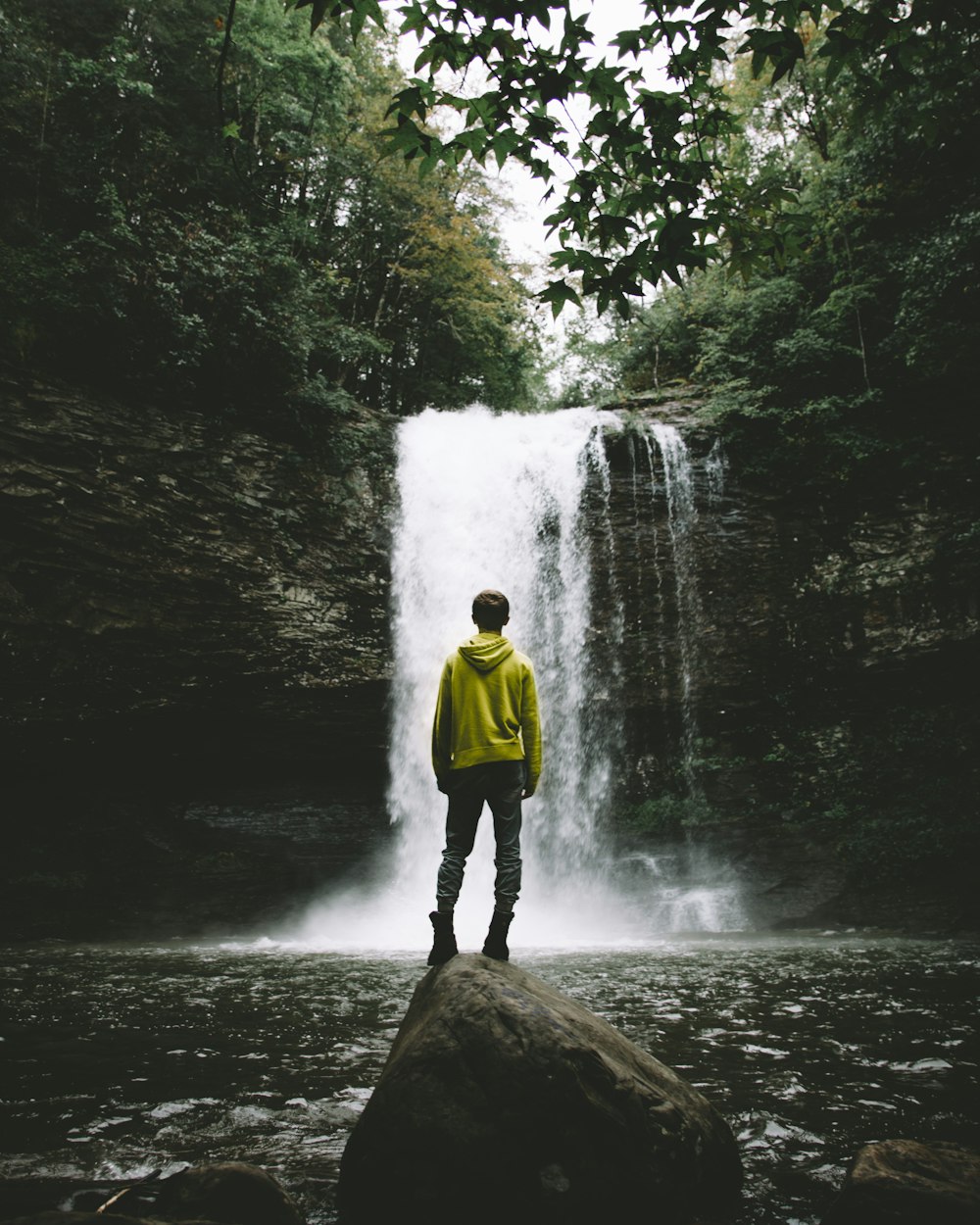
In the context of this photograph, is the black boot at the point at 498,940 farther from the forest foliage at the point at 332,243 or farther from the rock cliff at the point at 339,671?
the rock cliff at the point at 339,671

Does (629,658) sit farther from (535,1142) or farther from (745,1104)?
(535,1142)

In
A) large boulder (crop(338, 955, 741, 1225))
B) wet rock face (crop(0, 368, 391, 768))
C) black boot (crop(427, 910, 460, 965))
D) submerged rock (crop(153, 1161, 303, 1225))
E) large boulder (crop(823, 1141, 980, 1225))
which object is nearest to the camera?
large boulder (crop(823, 1141, 980, 1225))

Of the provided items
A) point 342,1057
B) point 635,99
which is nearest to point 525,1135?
point 342,1057

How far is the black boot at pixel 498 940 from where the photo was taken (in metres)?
3.66

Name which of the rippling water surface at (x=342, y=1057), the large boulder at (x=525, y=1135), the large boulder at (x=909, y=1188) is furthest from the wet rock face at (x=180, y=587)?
the large boulder at (x=909, y=1188)

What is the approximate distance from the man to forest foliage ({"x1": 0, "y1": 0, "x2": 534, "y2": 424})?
6482mm

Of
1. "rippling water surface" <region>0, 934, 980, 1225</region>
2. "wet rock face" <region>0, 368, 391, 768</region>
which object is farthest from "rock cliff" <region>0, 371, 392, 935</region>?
"rippling water surface" <region>0, 934, 980, 1225</region>

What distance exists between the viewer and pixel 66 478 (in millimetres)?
9953

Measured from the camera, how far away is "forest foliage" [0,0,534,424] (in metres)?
10.8

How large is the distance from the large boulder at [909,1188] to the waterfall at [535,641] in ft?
28.5

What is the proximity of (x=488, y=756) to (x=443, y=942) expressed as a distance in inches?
35.5

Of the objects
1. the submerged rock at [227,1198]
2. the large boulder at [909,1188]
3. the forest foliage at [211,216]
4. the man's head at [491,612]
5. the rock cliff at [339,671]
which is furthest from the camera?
the forest foliage at [211,216]

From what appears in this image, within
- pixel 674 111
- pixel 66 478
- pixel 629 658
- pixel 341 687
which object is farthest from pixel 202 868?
pixel 674 111

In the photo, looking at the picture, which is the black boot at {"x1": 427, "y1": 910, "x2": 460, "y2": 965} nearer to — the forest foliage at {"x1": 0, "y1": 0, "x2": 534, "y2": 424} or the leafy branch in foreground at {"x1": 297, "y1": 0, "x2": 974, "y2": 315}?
the leafy branch in foreground at {"x1": 297, "y1": 0, "x2": 974, "y2": 315}
